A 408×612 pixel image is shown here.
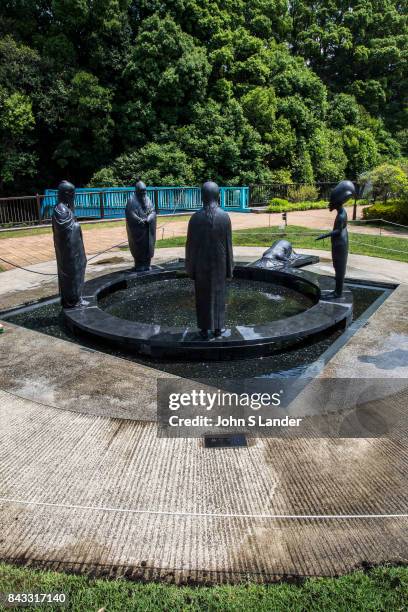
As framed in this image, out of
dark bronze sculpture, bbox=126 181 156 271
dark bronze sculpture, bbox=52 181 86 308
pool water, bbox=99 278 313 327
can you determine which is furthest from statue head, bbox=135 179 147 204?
dark bronze sculpture, bbox=52 181 86 308

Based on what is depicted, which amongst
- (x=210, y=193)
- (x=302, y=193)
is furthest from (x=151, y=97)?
(x=210, y=193)

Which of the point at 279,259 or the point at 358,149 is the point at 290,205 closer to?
the point at 358,149

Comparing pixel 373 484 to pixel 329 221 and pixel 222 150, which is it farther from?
pixel 222 150

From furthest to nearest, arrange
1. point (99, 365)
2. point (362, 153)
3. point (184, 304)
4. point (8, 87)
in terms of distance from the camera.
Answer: point (362, 153), point (8, 87), point (184, 304), point (99, 365)

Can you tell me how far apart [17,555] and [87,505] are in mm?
572

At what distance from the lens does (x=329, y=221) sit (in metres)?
21.4

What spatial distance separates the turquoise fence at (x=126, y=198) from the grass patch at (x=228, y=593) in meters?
19.6

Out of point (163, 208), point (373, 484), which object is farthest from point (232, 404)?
→ point (163, 208)

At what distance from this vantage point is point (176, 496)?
3498mm

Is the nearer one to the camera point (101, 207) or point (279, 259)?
point (279, 259)

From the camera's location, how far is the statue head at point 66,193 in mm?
6980

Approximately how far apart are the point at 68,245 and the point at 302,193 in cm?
2334

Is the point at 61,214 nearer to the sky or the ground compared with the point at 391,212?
nearer to the sky

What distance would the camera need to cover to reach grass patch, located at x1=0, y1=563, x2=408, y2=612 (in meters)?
2.60
